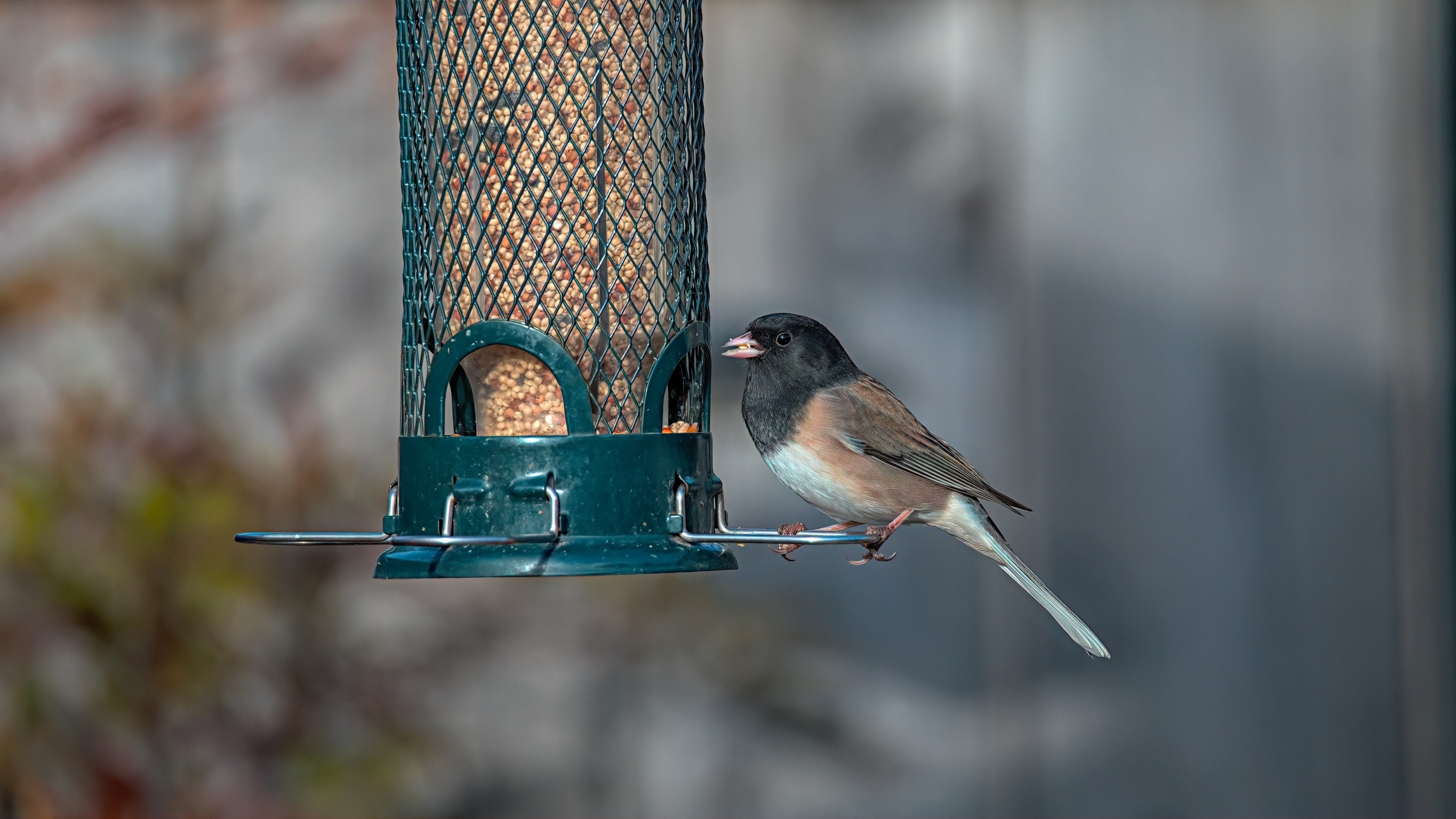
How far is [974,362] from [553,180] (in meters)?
1.91

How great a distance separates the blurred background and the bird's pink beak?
0.98 metres

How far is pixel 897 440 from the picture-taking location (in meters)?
3.00

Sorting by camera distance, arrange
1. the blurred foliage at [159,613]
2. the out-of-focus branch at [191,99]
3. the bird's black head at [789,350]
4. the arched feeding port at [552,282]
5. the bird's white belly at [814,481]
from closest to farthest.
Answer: the arched feeding port at [552,282] < the bird's white belly at [814,481] < the bird's black head at [789,350] < the blurred foliage at [159,613] < the out-of-focus branch at [191,99]

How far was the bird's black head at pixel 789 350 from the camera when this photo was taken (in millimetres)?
2951

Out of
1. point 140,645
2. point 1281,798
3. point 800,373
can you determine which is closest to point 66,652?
point 140,645

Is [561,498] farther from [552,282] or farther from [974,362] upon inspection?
[974,362]

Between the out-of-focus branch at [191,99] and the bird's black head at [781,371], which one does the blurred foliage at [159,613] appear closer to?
the out-of-focus branch at [191,99]

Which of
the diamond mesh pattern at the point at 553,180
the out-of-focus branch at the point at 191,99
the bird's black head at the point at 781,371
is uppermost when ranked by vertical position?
the out-of-focus branch at the point at 191,99

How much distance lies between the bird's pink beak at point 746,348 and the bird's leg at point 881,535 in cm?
44

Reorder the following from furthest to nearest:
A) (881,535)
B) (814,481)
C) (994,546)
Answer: (994,546) → (814,481) → (881,535)

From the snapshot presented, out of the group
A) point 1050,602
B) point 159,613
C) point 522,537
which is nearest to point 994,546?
point 1050,602

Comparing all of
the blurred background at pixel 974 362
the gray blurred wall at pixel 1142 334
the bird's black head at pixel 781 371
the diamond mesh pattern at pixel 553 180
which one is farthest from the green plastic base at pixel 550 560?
the gray blurred wall at pixel 1142 334

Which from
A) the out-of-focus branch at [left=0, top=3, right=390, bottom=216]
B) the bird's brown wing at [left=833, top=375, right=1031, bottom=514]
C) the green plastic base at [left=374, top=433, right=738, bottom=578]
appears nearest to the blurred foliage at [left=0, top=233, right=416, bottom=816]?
the out-of-focus branch at [left=0, top=3, right=390, bottom=216]

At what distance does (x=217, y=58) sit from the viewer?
3926 mm
